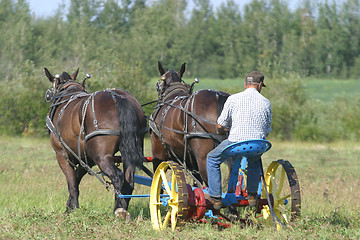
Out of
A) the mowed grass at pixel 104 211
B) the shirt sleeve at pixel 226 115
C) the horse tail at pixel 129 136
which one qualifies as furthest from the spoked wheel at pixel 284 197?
the horse tail at pixel 129 136

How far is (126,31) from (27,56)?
22.6 metres

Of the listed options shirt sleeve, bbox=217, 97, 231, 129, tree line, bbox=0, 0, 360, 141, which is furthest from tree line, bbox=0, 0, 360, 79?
shirt sleeve, bbox=217, 97, 231, 129

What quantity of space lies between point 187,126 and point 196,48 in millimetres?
60613

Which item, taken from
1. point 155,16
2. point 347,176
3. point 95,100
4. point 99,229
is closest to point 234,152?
point 99,229

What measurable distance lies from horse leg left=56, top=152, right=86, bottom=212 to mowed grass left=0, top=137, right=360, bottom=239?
0.15m

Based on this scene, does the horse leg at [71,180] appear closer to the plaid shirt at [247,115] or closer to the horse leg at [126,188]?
the horse leg at [126,188]

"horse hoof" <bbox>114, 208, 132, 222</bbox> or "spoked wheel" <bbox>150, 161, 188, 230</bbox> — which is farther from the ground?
"spoked wheel" <bbox>150, 161, 188, 230</bbox>

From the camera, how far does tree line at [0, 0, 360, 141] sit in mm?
24406

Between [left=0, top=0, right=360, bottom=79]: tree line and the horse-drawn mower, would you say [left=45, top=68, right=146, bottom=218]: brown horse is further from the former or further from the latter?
[left=0, top=0, right=360, bottom=79]: tree line

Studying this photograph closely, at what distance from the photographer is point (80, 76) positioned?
23875mm

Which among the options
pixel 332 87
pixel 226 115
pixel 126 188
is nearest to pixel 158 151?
pixel 126 188

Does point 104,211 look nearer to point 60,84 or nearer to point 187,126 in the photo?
point 187,126

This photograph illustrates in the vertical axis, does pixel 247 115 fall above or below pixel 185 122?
above

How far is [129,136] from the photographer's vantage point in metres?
6.79
